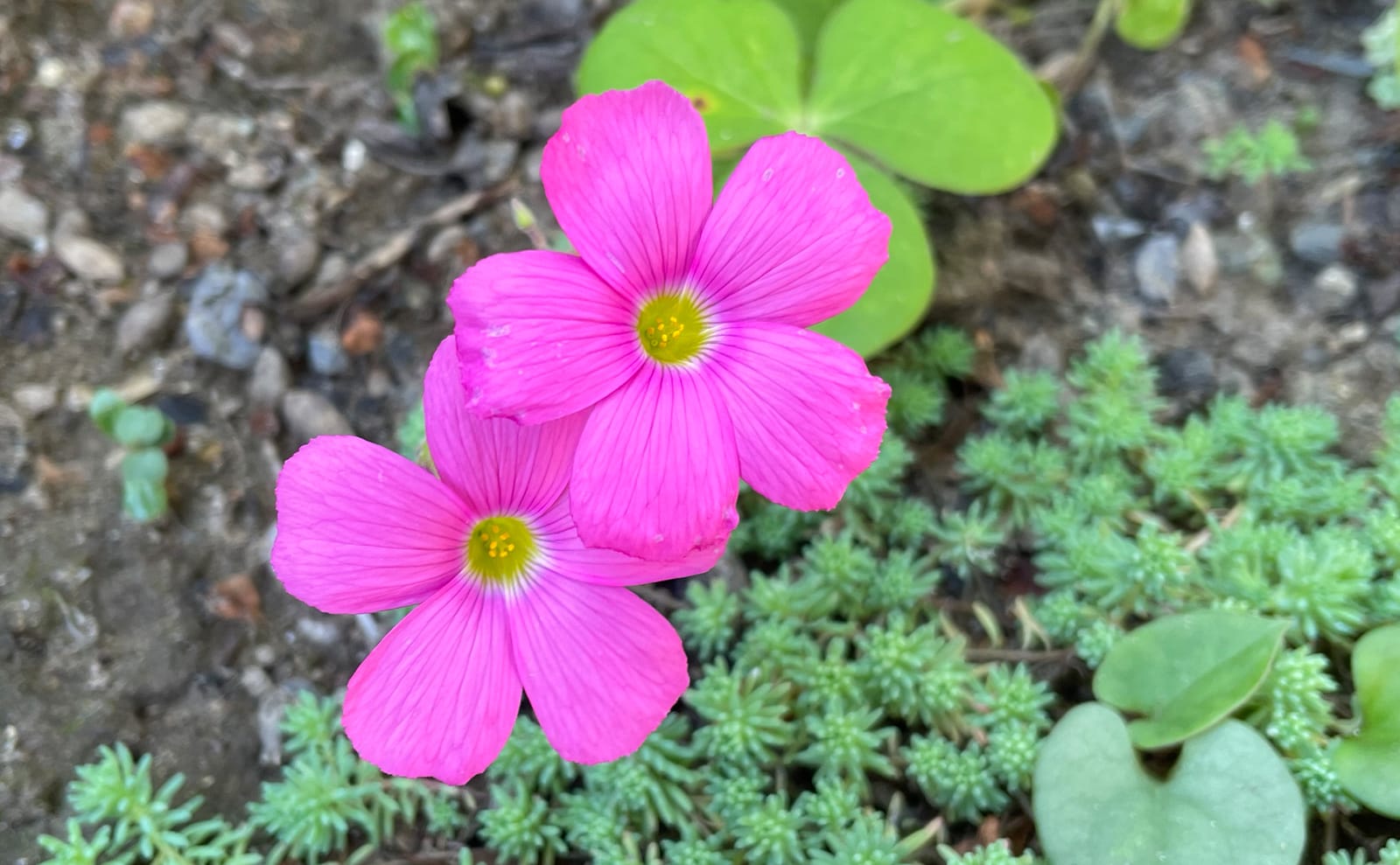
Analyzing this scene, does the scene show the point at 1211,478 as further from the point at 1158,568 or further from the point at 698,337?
the point at 698,337

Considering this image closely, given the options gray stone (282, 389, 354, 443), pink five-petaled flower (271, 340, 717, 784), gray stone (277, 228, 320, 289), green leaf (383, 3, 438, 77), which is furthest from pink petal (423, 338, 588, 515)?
green leaf (383, 3, 438, 77)

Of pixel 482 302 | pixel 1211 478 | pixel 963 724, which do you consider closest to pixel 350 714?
pixel 482 302

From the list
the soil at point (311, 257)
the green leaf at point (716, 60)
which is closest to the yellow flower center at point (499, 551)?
the soil at point (311, 257)

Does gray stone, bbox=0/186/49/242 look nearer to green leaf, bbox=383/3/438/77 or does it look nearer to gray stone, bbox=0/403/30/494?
gray stone, bbox=0/403/30/494

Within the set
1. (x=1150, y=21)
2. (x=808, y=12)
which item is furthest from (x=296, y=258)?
(x=1150, y=21)

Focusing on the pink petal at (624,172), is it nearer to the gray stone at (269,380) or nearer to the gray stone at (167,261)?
the gray stone at (269,380)

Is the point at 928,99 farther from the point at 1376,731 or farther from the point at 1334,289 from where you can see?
the point at 1376,731
